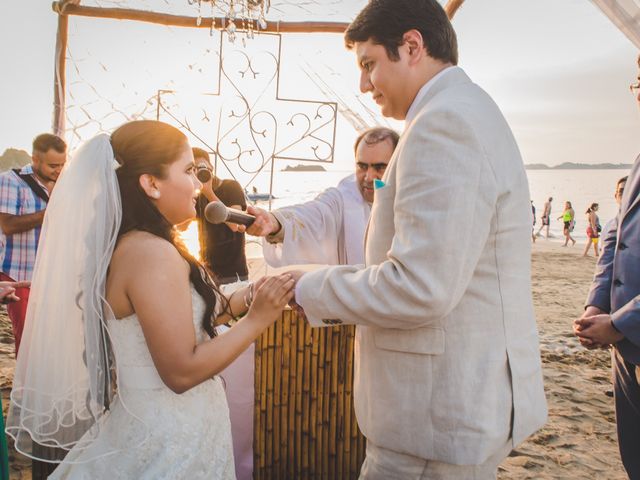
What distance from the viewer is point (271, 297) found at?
1694mm

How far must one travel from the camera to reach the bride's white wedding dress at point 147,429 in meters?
1.68

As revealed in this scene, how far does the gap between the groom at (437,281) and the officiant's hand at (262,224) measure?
121 centimetres

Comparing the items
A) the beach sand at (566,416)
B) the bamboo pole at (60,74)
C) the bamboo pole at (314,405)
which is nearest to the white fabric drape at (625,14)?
the bamboo pole at (314,405)

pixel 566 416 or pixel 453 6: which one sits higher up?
pixel 453 6

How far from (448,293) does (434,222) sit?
19 centimetres

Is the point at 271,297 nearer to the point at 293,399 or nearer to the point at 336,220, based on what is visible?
the point at 293,399

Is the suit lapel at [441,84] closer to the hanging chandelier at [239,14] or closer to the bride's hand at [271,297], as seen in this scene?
the bride's hand at [271,297]

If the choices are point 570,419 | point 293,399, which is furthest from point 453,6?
point 570,419

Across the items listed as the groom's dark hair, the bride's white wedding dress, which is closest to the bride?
the bride's white wedding dress

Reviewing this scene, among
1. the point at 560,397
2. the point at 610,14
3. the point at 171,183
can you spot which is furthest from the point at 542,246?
the point at 171,183

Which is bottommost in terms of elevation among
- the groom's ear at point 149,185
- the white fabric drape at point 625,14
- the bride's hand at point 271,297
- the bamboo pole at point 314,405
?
the bamboo pole at point 314,405

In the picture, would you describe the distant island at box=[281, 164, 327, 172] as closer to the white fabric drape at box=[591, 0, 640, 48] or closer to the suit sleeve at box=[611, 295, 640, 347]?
the white fabric drape at box=[591, 0, 640, 48]

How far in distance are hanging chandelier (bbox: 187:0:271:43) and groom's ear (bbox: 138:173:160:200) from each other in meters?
2.13

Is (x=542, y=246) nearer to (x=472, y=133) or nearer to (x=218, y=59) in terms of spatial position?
A: (x=218, y=59)
